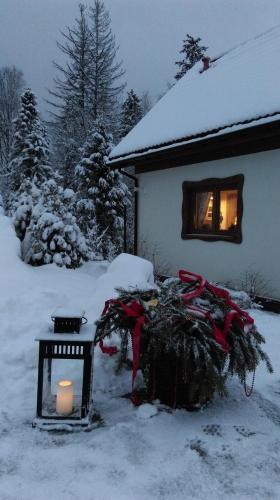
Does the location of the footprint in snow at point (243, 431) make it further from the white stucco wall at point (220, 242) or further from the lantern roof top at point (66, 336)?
the white stucco wall at point (220, 242)

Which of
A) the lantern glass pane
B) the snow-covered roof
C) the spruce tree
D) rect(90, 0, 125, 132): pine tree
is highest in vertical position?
rect(90, 0, 125, 132): pine tree

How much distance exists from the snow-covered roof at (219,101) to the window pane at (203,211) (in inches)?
49.8

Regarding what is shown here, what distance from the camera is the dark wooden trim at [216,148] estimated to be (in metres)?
6.25

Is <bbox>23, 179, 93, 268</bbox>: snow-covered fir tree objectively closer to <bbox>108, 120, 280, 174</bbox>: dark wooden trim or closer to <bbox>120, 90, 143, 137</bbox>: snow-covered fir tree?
<bbox>108, 120, 280, 174</bbox>: dark wooden trim

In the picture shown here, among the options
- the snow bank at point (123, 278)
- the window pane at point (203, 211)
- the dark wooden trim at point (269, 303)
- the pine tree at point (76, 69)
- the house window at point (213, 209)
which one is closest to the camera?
the snow bank at point (123, 278)

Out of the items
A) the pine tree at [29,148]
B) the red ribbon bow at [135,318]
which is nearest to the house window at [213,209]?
the red ribbon bow at [135,318]

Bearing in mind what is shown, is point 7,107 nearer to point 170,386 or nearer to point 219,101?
point 219,101

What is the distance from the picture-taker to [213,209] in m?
7.86

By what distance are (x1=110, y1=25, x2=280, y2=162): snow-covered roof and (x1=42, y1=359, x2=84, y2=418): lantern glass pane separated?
4.55 metres

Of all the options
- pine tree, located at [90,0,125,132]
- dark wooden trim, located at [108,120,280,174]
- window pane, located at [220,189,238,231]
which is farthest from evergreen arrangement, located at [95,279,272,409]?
pine tree, located at [90,0,125,132]

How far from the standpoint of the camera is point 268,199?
6551 mm

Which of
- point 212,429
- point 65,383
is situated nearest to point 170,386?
point 212,429

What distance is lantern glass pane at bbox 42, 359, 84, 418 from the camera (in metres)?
2.70

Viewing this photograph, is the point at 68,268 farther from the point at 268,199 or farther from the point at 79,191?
the point at 79,191
